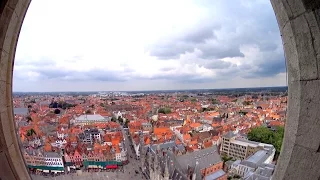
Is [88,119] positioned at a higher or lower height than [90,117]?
lower

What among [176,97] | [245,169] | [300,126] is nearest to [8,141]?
[300,126]

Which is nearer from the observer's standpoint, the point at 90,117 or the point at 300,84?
the point at 300,84

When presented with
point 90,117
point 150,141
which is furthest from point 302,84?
point 90,117

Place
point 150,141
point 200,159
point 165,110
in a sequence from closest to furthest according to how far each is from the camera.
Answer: point 200,159, point 150,141, point 165,110

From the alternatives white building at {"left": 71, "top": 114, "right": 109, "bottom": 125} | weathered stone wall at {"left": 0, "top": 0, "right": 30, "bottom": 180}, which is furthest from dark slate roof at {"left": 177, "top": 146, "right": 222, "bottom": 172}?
white building at {"left": 71, "top": 114, "right": 109, "bottom": 125}

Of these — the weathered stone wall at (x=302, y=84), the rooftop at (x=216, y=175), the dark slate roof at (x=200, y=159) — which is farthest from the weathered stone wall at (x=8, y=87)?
the dark slate roof at (x=200, y=159)

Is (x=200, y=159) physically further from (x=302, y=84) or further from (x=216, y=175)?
(x=302, y=84)

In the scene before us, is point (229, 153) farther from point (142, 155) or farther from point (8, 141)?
point (8, 141)
